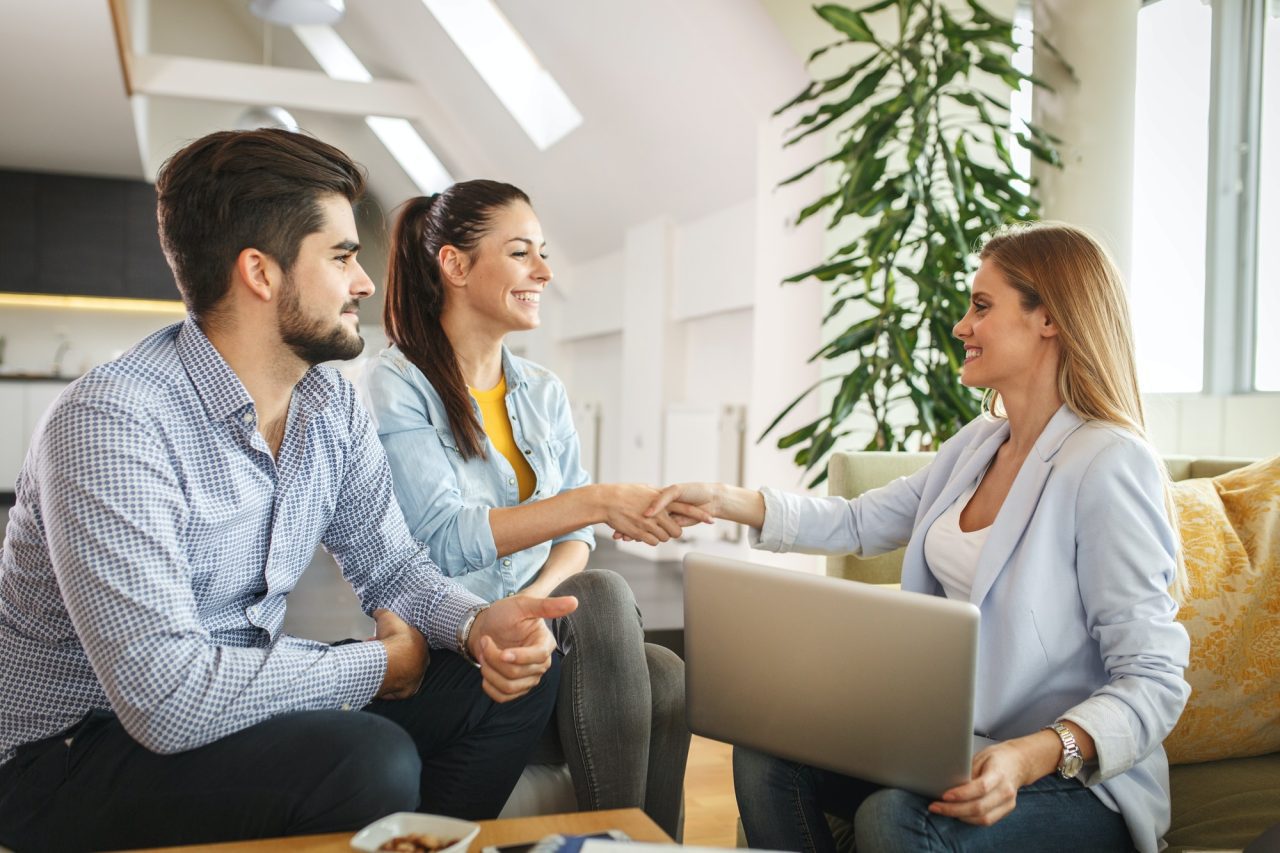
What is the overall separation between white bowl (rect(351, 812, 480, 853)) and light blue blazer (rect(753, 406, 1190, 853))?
0.72 m

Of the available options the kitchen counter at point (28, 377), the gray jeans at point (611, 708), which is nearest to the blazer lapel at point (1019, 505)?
the gray jeans at point (611, 708)

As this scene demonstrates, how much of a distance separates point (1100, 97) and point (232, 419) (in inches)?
98.4

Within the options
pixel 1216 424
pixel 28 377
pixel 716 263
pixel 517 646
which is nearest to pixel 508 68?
pixel 716 263

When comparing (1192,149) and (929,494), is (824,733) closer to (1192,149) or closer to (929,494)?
(929,494)

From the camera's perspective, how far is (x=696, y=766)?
9.52ft

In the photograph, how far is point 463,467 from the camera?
1.92m

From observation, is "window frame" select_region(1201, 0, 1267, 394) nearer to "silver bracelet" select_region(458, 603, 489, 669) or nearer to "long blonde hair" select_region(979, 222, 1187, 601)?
"long blonde hair" select_region(979, 222, 1187, 601)

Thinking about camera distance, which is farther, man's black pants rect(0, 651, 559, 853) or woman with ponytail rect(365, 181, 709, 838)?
A: woman with ponytail rect(365, 181, 709, 838)

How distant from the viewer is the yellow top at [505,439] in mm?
2004

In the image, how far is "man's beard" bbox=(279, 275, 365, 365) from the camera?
4.78 ft

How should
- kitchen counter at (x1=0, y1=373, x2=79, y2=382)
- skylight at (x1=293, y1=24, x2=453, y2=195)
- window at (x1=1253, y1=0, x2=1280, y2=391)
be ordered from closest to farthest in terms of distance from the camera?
window at (x1=1253, y1=0, x2=1280, y2=391) < kitchen counter at (x1=0, y1=373, x2=79, y2=382) < skylight at (x1=293, y1=24, x2=453, y2=195)

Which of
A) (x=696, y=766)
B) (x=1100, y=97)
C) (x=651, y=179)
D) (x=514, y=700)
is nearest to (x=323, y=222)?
(x=514, y=700)

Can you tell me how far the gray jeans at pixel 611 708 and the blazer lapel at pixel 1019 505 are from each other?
1.65 ft

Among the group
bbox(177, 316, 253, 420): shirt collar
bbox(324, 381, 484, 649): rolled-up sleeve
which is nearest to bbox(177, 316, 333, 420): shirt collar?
bbox(177, 316, 253, 420): shirt collar
